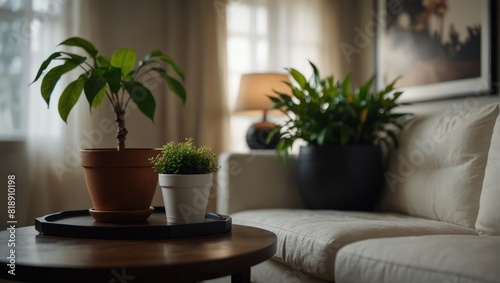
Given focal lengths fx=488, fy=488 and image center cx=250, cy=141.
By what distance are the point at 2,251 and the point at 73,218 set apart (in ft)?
1.33

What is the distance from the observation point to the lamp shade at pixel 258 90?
2680mm

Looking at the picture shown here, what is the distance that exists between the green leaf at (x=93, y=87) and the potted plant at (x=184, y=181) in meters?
0.23

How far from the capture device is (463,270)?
0.96 meters

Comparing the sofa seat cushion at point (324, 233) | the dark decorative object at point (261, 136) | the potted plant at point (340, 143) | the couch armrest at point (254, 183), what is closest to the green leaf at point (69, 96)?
the sofa seat cushion at point (324, 233)

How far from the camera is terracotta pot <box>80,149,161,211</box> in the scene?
129cm

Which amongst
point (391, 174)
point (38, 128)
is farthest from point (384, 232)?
point (38, 128)

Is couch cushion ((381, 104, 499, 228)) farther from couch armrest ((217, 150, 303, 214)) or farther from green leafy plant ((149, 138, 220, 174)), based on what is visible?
green leafy plant ((149, 138, 220, 174))

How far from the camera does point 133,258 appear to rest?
92 centimetres

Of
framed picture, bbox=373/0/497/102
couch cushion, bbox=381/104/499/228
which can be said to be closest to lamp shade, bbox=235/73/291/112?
framed picture, bbox=373/0/497/102

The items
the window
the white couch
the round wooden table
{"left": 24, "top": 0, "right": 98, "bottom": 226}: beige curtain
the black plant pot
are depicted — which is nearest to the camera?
the round wooden table

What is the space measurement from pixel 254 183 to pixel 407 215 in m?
0.64

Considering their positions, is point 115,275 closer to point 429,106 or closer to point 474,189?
point 474,189

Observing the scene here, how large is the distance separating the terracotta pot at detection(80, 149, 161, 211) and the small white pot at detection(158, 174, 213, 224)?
75mm

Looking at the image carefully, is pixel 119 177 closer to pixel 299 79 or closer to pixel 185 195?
pixel 185 195
